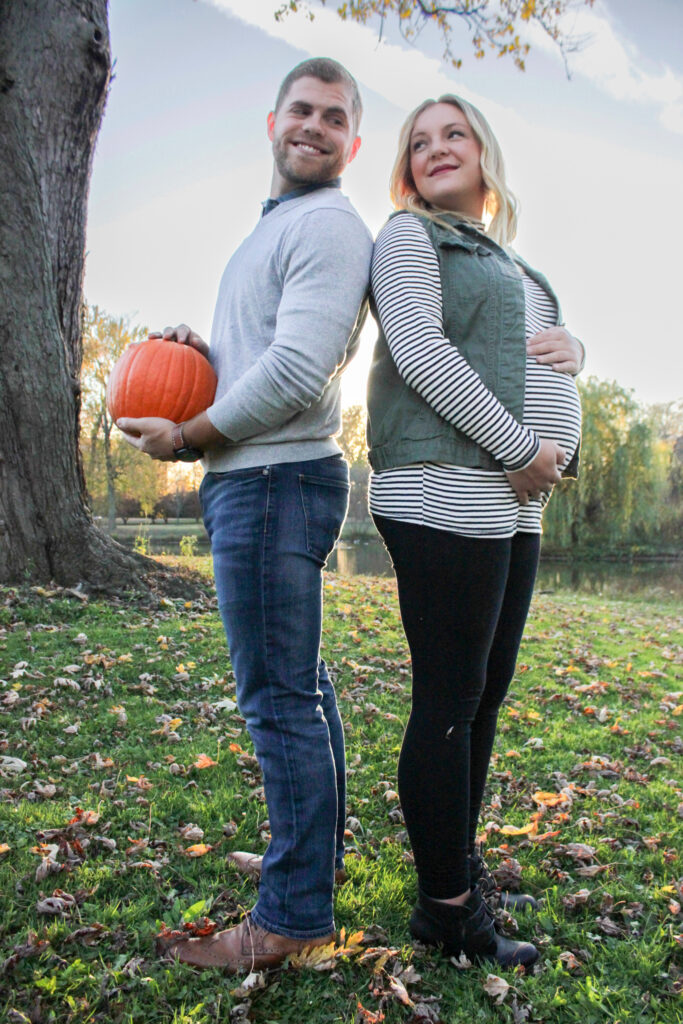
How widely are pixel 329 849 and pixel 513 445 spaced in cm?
110

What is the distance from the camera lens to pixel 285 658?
1712 millimetres

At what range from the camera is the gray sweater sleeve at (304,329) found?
1.64 meters

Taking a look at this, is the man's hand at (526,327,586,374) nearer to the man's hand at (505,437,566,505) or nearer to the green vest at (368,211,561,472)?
the green vest at (368,211,561,472)

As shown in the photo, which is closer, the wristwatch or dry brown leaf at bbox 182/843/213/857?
the wristwatch

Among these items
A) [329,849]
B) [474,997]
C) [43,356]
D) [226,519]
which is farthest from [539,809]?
[43,356]

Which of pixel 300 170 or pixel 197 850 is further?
pixel 197 850

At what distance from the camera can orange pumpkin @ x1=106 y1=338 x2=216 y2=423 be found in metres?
1.88

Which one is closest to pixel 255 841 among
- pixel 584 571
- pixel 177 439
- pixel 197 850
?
pixel 197 850

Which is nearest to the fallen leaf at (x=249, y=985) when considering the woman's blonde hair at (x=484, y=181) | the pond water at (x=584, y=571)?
the woman's blonde hair at (x=484, y=181)

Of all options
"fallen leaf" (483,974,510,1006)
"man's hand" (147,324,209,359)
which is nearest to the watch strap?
"man's hand" (147,324,209,359)

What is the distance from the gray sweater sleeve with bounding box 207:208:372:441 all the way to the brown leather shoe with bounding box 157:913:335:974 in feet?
4.09

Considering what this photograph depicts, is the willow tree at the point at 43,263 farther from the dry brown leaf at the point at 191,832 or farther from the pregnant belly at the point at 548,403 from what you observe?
the pregnant belly at the point at 548,403

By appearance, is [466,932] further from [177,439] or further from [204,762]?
[204,762]

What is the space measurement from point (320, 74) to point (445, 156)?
39 cm
